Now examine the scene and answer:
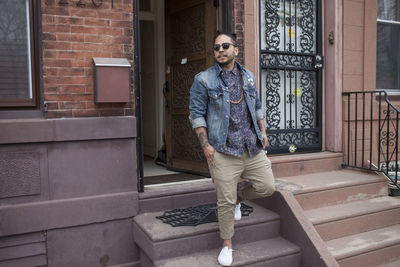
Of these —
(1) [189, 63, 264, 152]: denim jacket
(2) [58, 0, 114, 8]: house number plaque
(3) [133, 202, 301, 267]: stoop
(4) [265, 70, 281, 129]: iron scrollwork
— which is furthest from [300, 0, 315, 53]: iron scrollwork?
(2) [58, 0, 114, 8]: house number plaque

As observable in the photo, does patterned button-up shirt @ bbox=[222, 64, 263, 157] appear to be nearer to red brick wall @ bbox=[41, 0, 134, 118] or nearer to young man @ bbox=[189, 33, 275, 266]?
young man @ bbox=[189, 33, 275, 266]

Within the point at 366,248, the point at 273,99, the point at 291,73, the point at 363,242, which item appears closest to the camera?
the point at 366,248

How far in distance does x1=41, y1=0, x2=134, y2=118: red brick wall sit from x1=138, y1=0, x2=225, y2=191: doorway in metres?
0.92

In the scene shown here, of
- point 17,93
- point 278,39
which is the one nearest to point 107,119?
point 17,93

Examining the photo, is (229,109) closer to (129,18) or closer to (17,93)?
(129,18)

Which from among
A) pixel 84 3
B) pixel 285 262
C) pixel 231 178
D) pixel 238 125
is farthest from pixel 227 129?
pixel 84 3

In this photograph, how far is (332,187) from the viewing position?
14.5 feet

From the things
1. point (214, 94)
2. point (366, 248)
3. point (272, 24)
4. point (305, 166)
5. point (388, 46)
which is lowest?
point (366, 248)

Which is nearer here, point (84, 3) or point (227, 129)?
point (227, 129)

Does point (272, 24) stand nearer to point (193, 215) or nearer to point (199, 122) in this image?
point (199, 122)

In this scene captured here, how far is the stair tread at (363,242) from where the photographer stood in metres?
3.70

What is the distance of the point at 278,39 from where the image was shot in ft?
16.8

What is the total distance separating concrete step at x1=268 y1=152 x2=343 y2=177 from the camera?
4848mm

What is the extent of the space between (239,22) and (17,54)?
8.50ft
